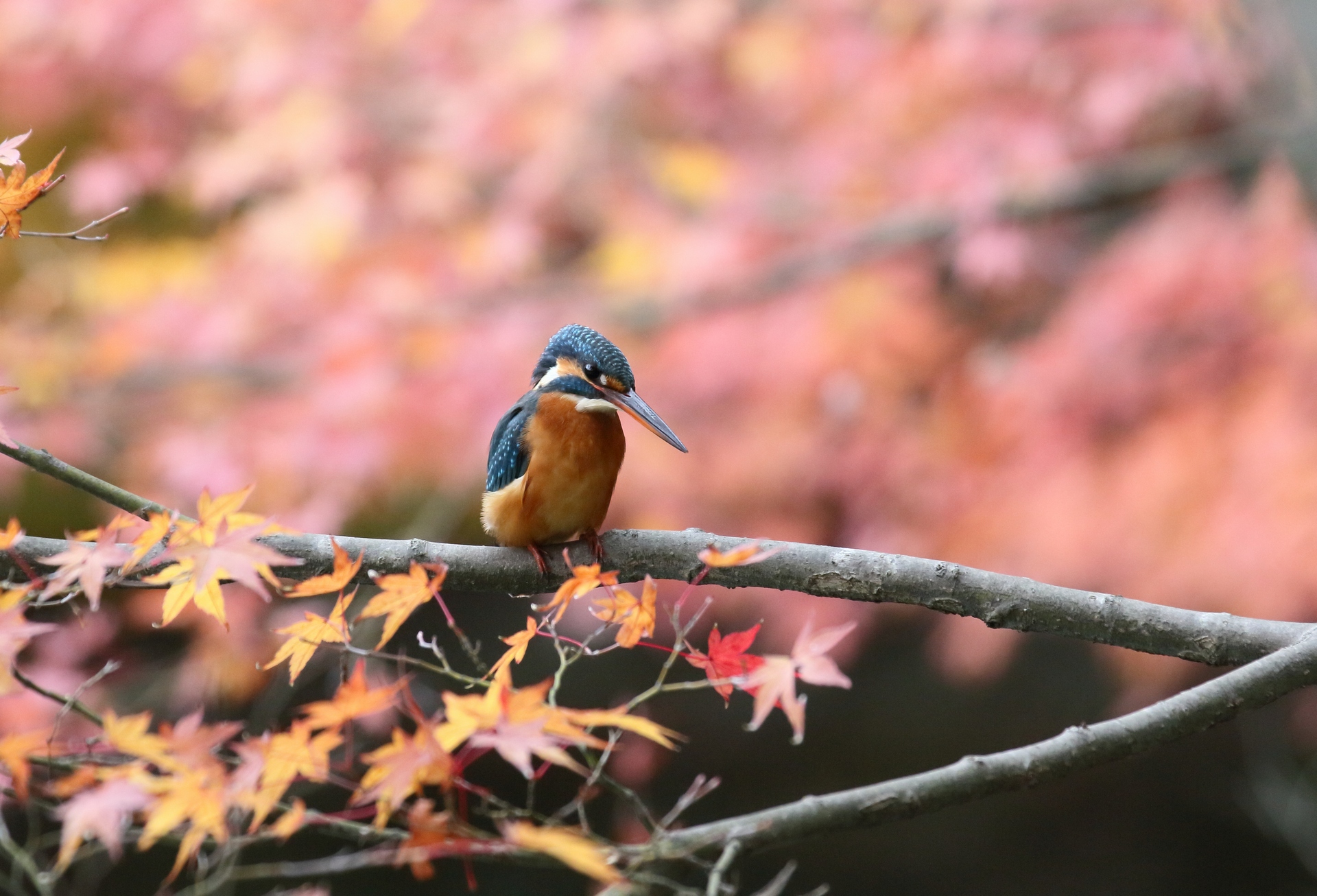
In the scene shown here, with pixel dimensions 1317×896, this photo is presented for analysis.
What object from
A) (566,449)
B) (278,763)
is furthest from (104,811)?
(566,449)

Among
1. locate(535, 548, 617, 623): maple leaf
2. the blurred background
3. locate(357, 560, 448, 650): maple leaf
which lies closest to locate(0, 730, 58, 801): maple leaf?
locate(357, 560, 448, 650): maple leaf

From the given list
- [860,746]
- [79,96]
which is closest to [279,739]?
[860,746]

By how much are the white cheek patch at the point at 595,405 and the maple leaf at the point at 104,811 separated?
3.58 ft

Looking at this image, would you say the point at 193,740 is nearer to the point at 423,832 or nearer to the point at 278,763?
the point at 278,763

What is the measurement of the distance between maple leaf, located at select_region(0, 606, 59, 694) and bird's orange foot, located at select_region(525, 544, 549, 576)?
0.88 metres

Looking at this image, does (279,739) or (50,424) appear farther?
(50,424)

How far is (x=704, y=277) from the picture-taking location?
442 centimetres

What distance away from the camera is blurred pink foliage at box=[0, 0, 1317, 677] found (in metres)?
4.08

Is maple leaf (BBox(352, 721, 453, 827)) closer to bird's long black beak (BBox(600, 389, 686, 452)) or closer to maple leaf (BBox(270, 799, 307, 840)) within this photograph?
maple leaf (BBox(270, 799, 307, 840))

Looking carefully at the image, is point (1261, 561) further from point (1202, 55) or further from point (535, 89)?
point (535, 89)

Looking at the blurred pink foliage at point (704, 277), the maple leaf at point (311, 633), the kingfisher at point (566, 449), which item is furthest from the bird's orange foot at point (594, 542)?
the blurred pink foliage at point (704, 277)

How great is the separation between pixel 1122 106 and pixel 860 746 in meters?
3.39

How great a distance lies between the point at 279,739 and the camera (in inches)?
58.3

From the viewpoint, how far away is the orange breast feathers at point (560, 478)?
2168mm
